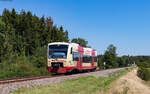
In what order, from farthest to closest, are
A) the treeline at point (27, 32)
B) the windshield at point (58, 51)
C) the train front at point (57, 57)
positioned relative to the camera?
1. the treeline at point (27, 32)
2. the windshield at point (58, 51)
3. the train front at point (57, 57)

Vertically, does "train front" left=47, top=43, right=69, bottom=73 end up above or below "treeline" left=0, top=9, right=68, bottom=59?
below

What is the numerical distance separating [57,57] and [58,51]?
751 mm


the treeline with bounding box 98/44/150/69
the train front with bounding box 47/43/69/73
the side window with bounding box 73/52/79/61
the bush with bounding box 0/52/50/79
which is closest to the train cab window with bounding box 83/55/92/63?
the side window with bounding box 73/52/79/61

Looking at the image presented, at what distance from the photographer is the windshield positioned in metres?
24.1

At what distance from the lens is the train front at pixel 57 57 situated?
2380 cm

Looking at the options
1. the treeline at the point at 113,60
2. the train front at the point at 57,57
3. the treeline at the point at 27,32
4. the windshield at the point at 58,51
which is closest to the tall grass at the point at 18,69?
the train front at the point at 57,57

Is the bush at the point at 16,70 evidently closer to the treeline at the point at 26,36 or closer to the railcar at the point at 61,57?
the treeline at the point at 26,36

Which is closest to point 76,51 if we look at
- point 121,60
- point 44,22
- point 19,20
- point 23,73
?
point 23,73

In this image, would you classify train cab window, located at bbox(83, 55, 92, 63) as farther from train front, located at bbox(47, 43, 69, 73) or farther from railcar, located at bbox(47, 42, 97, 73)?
train front, located at bbox(47, 43, 69, 73)

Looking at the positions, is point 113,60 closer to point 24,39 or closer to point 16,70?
point 24,39

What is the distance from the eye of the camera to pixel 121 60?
4724 inches

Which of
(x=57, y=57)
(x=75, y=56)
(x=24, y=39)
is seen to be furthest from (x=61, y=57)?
(x=24, y=39)

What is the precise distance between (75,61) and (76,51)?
4.03 ft

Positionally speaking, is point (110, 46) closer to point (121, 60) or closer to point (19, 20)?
point (121, 60)
